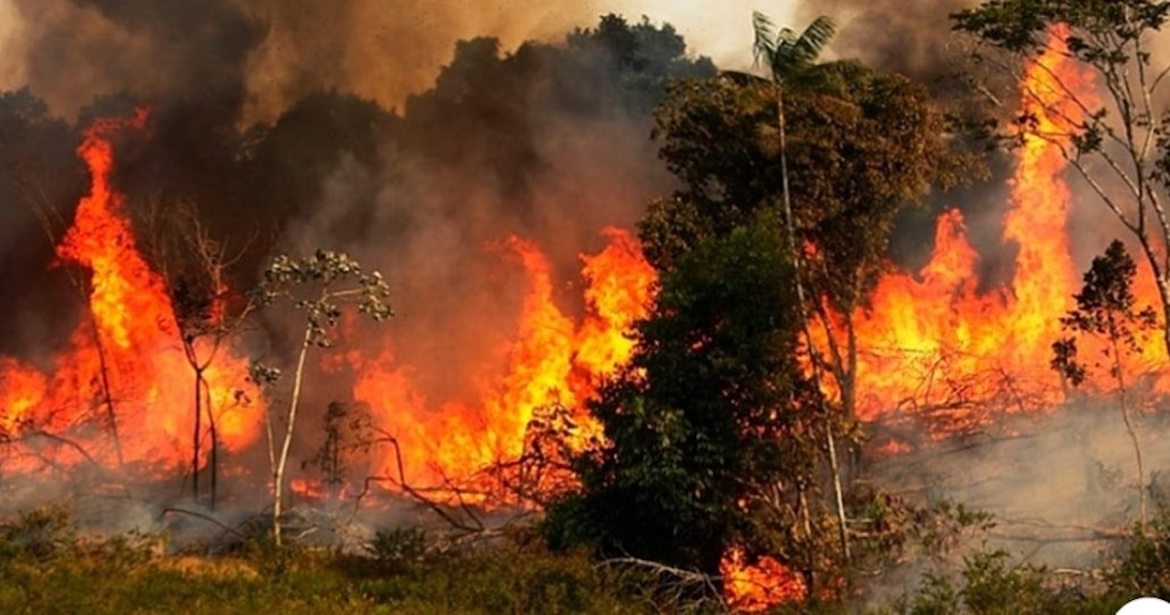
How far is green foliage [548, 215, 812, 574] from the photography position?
16562mm

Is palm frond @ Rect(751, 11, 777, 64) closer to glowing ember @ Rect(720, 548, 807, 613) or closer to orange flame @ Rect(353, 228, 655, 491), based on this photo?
glowing ember @ Rect(720, 548, 807, 613)

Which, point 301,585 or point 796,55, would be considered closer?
point 301,585

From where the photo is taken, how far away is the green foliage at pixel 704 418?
16.6 metres

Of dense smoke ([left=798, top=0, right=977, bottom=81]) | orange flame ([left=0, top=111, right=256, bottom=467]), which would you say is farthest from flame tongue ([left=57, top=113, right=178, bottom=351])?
dense smoke ([left=798, top=0, right=977, bottom=81])

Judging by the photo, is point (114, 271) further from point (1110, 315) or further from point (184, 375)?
point (1110, 315)

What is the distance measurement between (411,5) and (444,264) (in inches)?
357

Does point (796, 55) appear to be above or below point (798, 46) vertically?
below

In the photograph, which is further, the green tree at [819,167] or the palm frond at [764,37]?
the green tree at [819,167]

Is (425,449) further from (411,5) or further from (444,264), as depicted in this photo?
(411,5)

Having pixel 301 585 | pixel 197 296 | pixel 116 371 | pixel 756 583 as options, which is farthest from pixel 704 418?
pixel 116 371

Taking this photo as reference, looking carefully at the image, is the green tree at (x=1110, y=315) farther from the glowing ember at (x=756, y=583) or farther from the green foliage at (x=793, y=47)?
the green foliage at (x=793, y=47)

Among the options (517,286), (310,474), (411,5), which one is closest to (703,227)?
(517,286)

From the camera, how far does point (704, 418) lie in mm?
16906

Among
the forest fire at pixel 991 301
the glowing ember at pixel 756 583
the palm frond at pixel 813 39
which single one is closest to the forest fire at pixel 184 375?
the forest fire at pixel 991 301
